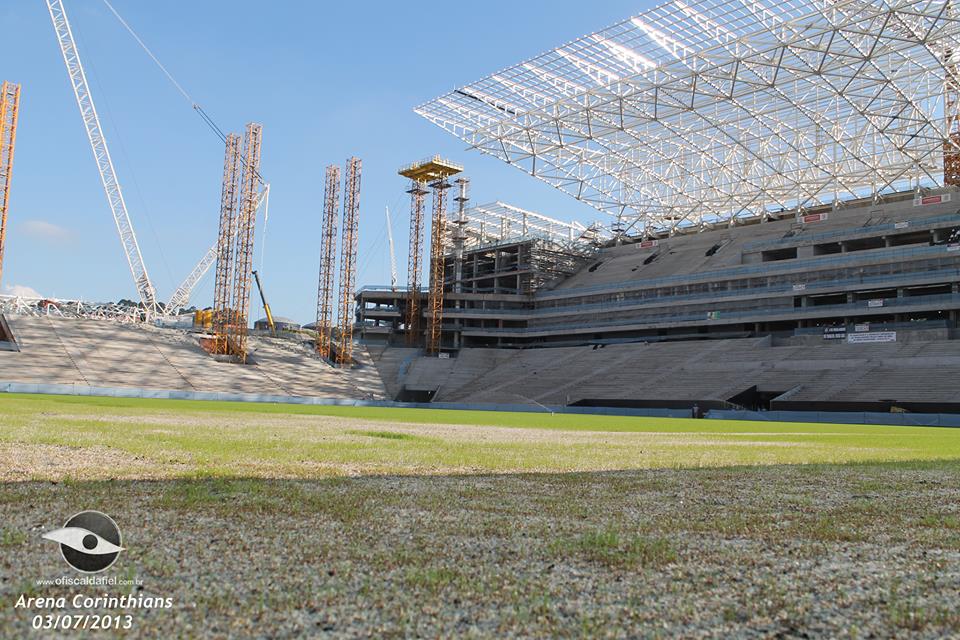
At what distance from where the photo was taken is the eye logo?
15.9ft

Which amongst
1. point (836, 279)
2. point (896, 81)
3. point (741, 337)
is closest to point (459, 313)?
point (741, 337)

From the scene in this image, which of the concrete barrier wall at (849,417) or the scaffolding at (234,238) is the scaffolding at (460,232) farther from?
the concrete barrier wall at (849,417)

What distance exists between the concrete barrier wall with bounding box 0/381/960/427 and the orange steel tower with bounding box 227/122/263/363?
27.9m

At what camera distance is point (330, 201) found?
11669 centimetres

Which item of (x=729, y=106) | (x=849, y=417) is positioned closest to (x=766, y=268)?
(x=729, y=106)

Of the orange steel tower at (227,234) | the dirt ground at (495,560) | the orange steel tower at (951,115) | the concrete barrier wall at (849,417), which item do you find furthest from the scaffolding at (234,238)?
the dirt ground at (495,560)

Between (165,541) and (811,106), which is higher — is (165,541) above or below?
below

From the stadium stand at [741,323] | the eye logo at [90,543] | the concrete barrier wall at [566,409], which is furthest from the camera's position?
the stadium stand at [741,323]

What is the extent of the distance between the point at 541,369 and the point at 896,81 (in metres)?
50.3

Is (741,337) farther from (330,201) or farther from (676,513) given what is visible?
(676,513)

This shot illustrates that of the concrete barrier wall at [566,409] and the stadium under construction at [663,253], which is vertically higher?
the stadium under construction at [663,253]

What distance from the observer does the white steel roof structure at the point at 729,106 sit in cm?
6119

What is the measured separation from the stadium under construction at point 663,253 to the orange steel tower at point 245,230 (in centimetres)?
35

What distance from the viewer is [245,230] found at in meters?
108
